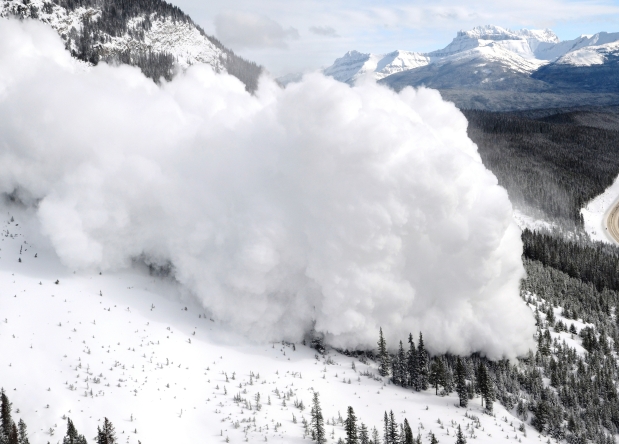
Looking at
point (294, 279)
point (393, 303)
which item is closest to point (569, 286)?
point (393, 303)

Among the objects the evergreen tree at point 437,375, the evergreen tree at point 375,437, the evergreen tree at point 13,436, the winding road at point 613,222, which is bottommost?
→ the evergreen tree at point 375,437

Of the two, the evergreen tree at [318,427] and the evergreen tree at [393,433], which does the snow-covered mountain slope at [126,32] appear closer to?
the evergreen tree at [318,427]

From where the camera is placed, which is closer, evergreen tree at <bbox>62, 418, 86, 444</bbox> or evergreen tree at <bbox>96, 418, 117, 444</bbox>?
evergreen tree at <bbox>62, 418, 86, 444</bbox>

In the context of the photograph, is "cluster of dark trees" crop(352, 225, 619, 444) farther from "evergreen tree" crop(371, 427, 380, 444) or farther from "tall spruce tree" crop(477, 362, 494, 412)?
"evergreen tree" crop(371, 427, 380, 444)

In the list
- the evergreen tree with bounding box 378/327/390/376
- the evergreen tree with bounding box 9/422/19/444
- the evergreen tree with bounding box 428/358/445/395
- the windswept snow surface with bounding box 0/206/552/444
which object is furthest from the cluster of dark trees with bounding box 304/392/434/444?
the evergreen tree with bounding box 9/422/19/444

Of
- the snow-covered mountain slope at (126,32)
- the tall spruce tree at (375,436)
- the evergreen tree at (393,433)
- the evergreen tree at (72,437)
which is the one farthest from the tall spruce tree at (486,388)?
the snow-covered mountain slope at (126,32)

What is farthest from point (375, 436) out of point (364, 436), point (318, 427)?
point (318, 427)

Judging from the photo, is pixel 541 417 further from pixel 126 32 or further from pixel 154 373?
pixel 126 32
